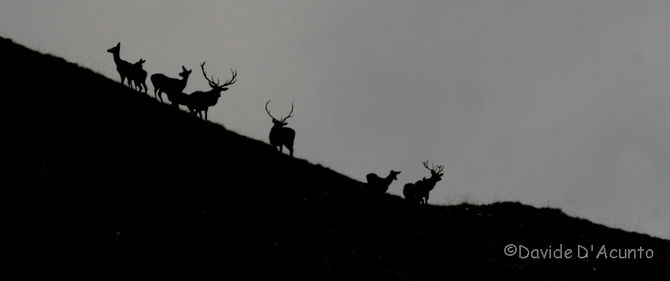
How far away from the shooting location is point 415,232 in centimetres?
2017

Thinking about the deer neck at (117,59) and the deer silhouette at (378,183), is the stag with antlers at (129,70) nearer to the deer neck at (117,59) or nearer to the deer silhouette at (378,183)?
the deer neck at (117,59)

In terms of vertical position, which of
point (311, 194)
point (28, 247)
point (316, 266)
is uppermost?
point (311, 194)

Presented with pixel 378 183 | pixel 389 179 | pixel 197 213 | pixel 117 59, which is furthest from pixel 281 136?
pixel 197 213

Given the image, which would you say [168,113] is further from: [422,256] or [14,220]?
[14,220]

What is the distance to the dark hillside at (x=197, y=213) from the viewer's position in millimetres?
11125

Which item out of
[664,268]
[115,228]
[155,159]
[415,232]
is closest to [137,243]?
[115,228]

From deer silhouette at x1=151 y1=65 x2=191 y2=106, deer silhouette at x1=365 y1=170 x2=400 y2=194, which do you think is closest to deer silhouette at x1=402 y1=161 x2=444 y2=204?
deer silhouette at x1=365 y1=170 x2=400 y2=194

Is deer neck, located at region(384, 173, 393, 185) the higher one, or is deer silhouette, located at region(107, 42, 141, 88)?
deer silhouette, located at region(107, 42, 141, 88)

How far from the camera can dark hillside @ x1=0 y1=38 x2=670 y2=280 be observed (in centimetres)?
1112

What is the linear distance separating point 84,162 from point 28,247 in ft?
21.4

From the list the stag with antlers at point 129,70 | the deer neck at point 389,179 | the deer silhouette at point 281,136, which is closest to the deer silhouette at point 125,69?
the stag with antlers at point 129,70

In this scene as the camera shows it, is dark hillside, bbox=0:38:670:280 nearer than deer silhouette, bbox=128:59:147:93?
Yes

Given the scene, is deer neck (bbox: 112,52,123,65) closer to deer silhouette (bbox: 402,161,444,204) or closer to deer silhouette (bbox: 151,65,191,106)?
deer silhouette (bbox: 151,65,191,106)

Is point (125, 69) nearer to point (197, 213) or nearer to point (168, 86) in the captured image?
point (168, 86)
